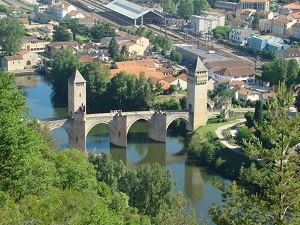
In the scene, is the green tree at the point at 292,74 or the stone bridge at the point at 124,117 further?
the green tree at the point at 292,74

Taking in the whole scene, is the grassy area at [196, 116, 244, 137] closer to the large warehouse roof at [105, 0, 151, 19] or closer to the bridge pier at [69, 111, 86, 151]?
the bridge pier at [69, 111, 86, 151]

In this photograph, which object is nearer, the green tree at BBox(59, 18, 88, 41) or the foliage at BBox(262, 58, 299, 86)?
the foliage at BBox(262, 58, 299, 86)

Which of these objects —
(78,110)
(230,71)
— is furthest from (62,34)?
(78,110)

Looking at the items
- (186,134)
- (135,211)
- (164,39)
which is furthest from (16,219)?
(164,39)

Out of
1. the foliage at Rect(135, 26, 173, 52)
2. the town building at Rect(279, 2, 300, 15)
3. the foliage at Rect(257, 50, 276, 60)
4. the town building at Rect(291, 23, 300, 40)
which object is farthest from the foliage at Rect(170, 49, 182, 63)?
the town building at Rect(279, 2, 300, 15)

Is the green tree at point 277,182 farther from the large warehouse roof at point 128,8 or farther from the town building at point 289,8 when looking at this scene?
the town building at point 289,8

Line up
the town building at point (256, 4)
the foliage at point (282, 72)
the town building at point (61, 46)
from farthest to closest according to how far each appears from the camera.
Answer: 1. the town building at point (256, 4)
2. the town building at point (61, 46)
3. the foliage at point (282, 72)

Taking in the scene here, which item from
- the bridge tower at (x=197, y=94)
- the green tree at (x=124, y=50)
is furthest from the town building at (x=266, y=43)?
the bridge tower at (x=197, y=94)
